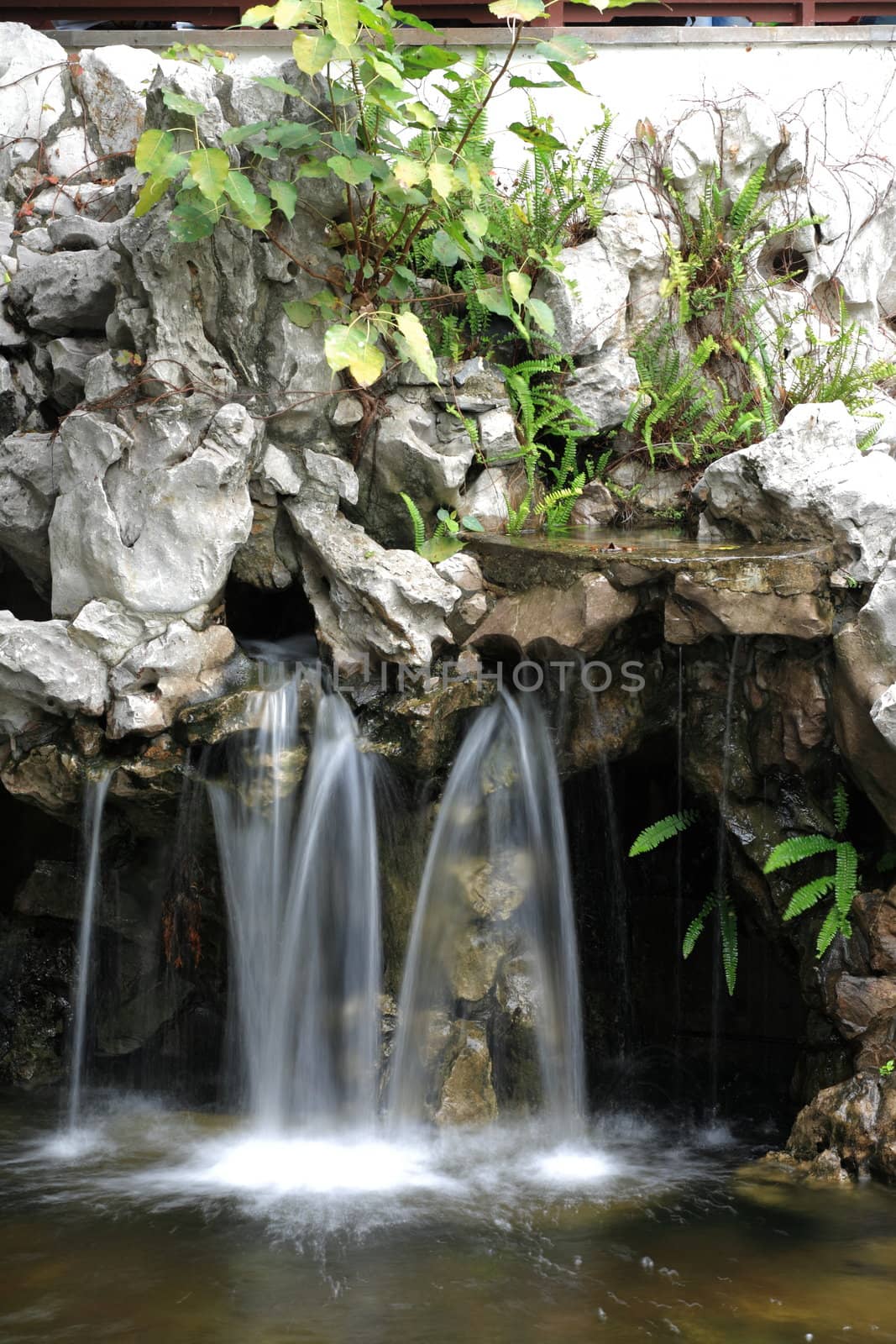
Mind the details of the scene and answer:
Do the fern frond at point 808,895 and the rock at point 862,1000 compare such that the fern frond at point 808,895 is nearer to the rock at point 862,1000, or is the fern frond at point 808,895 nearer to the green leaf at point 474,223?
the rock at point 862,1000

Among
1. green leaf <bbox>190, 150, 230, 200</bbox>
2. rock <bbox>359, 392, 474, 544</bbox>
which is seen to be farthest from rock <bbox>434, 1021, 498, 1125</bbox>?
green leaf <bbox>190, 150, 230, 200</bbox>

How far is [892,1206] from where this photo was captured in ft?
15.3

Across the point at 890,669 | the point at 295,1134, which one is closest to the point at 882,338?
the point at 890,669

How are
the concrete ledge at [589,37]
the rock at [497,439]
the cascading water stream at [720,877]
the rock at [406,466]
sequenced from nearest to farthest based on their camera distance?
1. the cascading water stream at [720,877]
2. the rock at [406,466]
3. the rock at [497,439]
4. the concrete ledge at [589,37]

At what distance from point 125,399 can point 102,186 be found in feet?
8.24

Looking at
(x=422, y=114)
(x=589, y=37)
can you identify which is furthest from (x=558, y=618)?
(x=589, y=37)

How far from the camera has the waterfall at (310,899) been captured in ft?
18.4

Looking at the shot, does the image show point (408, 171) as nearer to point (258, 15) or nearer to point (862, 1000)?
point (258, 15)

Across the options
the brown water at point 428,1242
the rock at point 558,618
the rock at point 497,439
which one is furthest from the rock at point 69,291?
the brown water at point 428,1242

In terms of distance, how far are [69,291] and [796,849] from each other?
4902 millimetres

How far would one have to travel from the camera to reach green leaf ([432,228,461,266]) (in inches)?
250

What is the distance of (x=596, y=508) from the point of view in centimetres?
704

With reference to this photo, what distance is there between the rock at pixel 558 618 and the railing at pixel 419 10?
196 inches

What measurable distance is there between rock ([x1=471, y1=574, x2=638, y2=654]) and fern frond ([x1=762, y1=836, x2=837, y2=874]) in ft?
4.16
